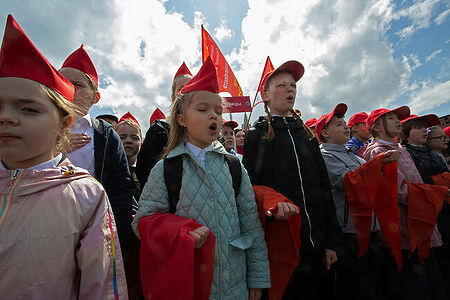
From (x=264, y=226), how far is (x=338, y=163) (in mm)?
1721

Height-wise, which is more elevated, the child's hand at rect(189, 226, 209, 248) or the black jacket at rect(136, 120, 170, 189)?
the black jacket at rect(136, 120, 170, 189)

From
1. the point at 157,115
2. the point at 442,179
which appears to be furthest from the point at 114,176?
the point at 442,179

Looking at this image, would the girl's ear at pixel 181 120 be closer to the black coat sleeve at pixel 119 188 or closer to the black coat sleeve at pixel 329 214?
the black coat sleeve at pixel 119 188

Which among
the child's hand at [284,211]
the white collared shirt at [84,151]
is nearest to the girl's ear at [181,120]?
the white collared shirt at [84,151]

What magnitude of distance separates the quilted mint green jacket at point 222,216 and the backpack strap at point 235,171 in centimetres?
5

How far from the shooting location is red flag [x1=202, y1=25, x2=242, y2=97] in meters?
7.63

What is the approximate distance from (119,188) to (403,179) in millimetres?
3619

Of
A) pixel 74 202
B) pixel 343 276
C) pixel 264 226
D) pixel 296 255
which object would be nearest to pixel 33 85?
pixel 74 202

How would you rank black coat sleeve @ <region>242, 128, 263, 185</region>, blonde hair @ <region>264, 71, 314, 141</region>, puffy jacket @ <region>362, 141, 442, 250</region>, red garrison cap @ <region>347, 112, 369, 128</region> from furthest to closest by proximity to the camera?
red garrison cap @ <region>347, 112, 369, 128</region>
puffy jacket @ <region>362, 141, 442, 250</region>
blonde hair @ <region>264, 71, 314, 141</region>
black coat sleeve @ <region>242, 128, 263, 185</region>

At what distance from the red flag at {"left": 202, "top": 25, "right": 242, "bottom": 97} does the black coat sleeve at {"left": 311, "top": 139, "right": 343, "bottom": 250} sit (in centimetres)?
568

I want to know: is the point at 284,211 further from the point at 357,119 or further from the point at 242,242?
the point at 357,119

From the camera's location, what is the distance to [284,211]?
4.73 ft

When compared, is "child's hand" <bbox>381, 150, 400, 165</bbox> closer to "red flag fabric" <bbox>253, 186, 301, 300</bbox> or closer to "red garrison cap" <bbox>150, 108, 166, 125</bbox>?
"red flag fabric" <bbox>253, 186, 301, 300</bbox>

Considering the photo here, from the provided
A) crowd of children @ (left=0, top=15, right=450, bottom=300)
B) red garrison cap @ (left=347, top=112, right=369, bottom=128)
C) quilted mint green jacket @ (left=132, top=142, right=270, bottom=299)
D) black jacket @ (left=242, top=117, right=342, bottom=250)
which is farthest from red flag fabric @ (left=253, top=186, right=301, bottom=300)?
red garrison cap @ (left=347, top=112, right=369, bottom=128)
